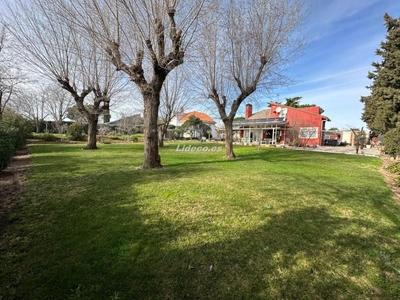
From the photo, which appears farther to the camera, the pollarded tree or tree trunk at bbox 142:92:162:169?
the pollarded tree

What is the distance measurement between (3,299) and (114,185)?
3.59 meters

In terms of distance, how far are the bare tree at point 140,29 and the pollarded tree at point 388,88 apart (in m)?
18.0

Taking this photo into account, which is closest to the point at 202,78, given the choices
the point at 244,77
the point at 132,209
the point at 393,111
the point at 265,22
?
the point at 244,77

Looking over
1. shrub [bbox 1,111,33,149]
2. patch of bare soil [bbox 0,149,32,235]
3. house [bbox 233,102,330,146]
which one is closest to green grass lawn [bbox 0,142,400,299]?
patch of bare soil [bbox 0,149,32,235]

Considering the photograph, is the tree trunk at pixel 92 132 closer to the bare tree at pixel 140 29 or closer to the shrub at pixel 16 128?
the shrub at pixel 16 128

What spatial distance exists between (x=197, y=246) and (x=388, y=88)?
22.8 metres

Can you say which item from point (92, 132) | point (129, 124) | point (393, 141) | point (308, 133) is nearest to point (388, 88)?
point (393, 141)

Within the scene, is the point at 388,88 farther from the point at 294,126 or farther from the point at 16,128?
the point at 16,128

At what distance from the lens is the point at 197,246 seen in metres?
2.90

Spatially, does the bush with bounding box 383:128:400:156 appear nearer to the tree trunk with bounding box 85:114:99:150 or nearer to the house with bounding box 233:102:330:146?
the house with bounding box 233:102:330:146

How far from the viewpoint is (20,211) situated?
3852 mm

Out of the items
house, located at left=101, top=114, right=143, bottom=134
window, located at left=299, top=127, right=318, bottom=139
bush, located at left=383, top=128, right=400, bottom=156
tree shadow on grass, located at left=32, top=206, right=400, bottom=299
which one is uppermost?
house, located at left=101, top=114, right=143, bottom=134

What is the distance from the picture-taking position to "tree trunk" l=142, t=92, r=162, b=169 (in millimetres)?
7807

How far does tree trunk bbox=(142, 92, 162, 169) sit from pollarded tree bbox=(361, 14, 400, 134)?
726 inches
